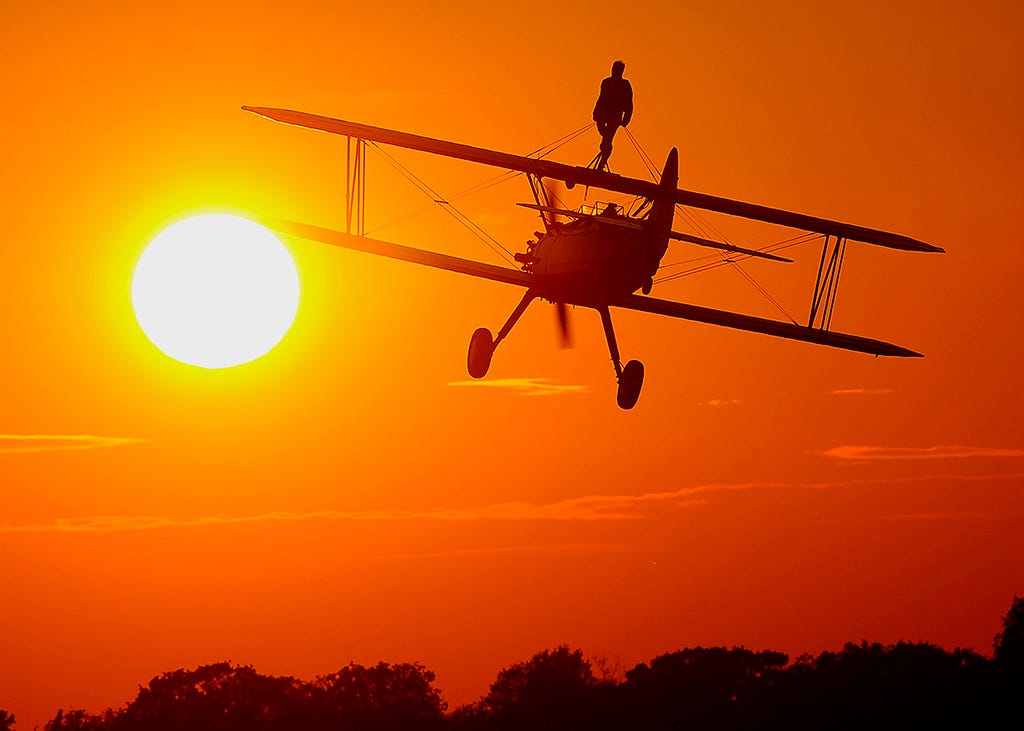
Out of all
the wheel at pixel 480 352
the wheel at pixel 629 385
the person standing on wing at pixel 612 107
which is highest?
the person standing on wing at pixel 612 107

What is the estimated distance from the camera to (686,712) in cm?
8588

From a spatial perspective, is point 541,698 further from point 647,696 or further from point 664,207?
point 664,207

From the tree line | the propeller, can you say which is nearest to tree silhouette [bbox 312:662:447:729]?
the tree line

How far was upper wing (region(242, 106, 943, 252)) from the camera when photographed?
36000 mm

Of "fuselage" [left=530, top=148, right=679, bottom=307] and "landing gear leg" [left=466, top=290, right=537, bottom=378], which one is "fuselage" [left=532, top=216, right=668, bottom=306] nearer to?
"fuselage" [left=530, top=148, right=679, bottom=307]

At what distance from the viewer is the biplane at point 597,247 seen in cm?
3519

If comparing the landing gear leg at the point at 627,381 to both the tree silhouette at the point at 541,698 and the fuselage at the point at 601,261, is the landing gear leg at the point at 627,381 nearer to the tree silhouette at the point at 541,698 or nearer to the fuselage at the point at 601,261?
the fuselage at the point at 601,261

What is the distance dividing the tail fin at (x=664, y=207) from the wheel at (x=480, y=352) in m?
5.52

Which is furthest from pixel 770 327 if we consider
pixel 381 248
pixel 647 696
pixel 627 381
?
pixel 647 696

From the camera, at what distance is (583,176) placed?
3550 centimetres

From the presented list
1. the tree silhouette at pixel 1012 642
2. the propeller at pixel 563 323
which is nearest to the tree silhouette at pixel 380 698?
the tree silhouette at pixel 1012 642

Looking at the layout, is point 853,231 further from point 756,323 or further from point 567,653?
point 567,653

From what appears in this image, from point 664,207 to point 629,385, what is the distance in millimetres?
4144

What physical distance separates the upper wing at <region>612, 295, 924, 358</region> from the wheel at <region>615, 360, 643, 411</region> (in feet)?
4.47
